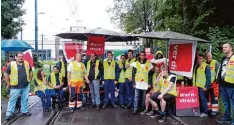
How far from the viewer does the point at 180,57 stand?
9648 millimetres

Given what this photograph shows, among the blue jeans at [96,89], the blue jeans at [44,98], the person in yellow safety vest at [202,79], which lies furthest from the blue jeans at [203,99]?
the blue jeans at [44,98]

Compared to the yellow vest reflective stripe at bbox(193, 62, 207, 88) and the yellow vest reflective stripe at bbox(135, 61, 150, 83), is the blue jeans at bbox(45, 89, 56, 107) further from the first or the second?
the yellow vest reflective stripe at bbox(193, 62, 207, 88)

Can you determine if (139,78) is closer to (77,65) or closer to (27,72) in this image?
(77,65)

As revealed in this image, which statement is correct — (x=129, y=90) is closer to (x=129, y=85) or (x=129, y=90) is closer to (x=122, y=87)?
(x=129, y=85)

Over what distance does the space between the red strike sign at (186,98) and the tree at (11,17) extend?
13.0m

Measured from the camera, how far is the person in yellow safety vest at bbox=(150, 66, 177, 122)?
28.1 feet

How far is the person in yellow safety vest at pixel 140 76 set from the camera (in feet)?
31.3

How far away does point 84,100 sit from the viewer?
37.3ft

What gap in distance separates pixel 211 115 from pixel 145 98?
195 centimetres

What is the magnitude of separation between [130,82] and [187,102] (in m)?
2.11

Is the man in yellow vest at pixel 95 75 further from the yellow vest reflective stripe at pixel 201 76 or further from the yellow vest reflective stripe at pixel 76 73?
the yellow vest reflective stripe at pixel 201 76

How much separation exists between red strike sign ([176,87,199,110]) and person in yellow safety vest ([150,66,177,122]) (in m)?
0.31

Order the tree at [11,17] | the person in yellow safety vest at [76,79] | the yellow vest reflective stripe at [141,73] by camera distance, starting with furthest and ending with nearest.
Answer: the tree at [11,17] < the person in yellow safety vest at [76,79] < the yellow vest reflective stripe at [141,73]

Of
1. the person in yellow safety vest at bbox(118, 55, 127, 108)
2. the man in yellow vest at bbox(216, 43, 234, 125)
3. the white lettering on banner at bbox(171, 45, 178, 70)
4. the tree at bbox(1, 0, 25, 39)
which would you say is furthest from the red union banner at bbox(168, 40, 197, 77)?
the tree at bbox(1, 0, 25, 39)
